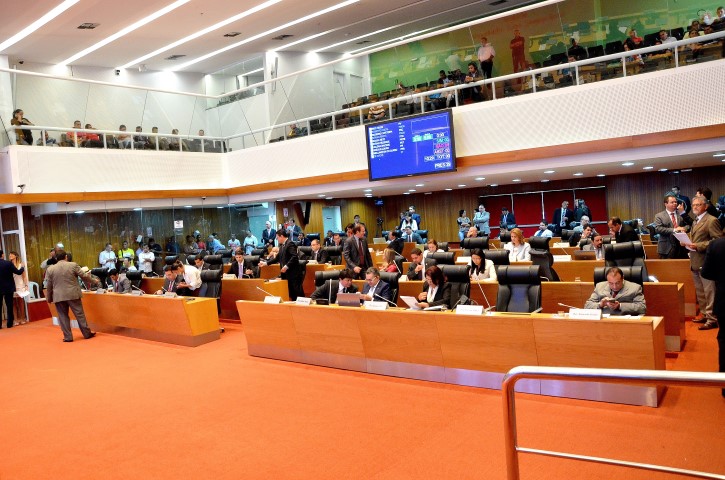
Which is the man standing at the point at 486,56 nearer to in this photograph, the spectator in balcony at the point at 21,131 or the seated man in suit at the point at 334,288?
the seated man in suit at the point at 334,288

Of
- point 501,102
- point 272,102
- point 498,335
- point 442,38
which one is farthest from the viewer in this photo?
point 272,102

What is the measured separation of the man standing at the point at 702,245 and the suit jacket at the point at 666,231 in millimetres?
1139

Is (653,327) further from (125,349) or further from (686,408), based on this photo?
(125,349)

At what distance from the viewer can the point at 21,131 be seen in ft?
42.9

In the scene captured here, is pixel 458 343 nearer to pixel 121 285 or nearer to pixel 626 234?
pixel 626 234

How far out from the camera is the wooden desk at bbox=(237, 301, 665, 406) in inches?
187

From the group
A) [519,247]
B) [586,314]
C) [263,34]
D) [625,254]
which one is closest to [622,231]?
[625,254]

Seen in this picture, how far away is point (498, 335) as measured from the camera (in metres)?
5.31

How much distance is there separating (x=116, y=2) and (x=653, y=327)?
43.4 feet

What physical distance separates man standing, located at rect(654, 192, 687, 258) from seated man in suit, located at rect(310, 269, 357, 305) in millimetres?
4135

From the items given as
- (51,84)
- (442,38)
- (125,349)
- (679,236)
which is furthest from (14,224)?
(679,236)

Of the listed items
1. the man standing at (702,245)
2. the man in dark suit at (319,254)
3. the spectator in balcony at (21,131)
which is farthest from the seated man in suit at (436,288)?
the spectator in balcony at (21,131)

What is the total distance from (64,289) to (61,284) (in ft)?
0.32

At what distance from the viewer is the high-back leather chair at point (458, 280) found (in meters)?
6.75
